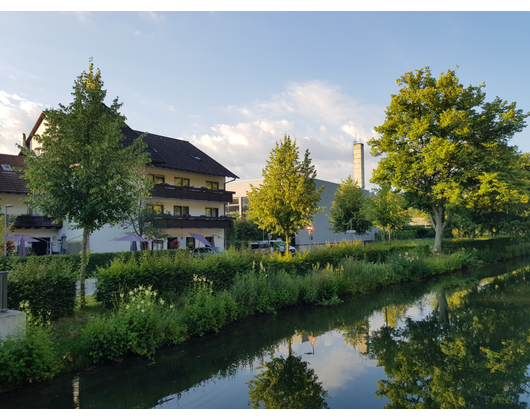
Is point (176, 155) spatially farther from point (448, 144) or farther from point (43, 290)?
point (43, 290)

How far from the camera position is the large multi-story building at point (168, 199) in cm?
3120

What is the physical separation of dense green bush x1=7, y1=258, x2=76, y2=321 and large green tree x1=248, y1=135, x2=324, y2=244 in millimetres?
11333

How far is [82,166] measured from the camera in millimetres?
11016

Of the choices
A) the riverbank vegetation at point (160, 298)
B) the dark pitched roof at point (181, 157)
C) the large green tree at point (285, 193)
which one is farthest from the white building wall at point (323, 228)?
the riverbank vegetation at point (160, 298)

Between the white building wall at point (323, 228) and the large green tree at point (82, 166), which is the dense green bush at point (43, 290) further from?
the white building wall at point (323, 228)

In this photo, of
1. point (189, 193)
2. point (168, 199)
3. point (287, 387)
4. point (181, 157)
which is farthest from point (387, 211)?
point (287, 387)

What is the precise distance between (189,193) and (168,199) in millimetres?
2311

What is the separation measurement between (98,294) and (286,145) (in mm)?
12426

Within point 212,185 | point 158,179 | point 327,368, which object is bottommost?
point 327,368

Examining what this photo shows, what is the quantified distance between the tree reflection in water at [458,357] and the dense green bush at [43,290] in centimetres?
741

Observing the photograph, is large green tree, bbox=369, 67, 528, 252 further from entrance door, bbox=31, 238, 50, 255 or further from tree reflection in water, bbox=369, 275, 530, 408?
entrance door, bbox=31, 238, 50, 255

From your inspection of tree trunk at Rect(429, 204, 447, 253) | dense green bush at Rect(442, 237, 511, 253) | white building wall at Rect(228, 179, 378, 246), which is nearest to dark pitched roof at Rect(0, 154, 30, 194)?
white building wall at Rect(228, 179, 378, 246)

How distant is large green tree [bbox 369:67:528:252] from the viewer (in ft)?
84.6
